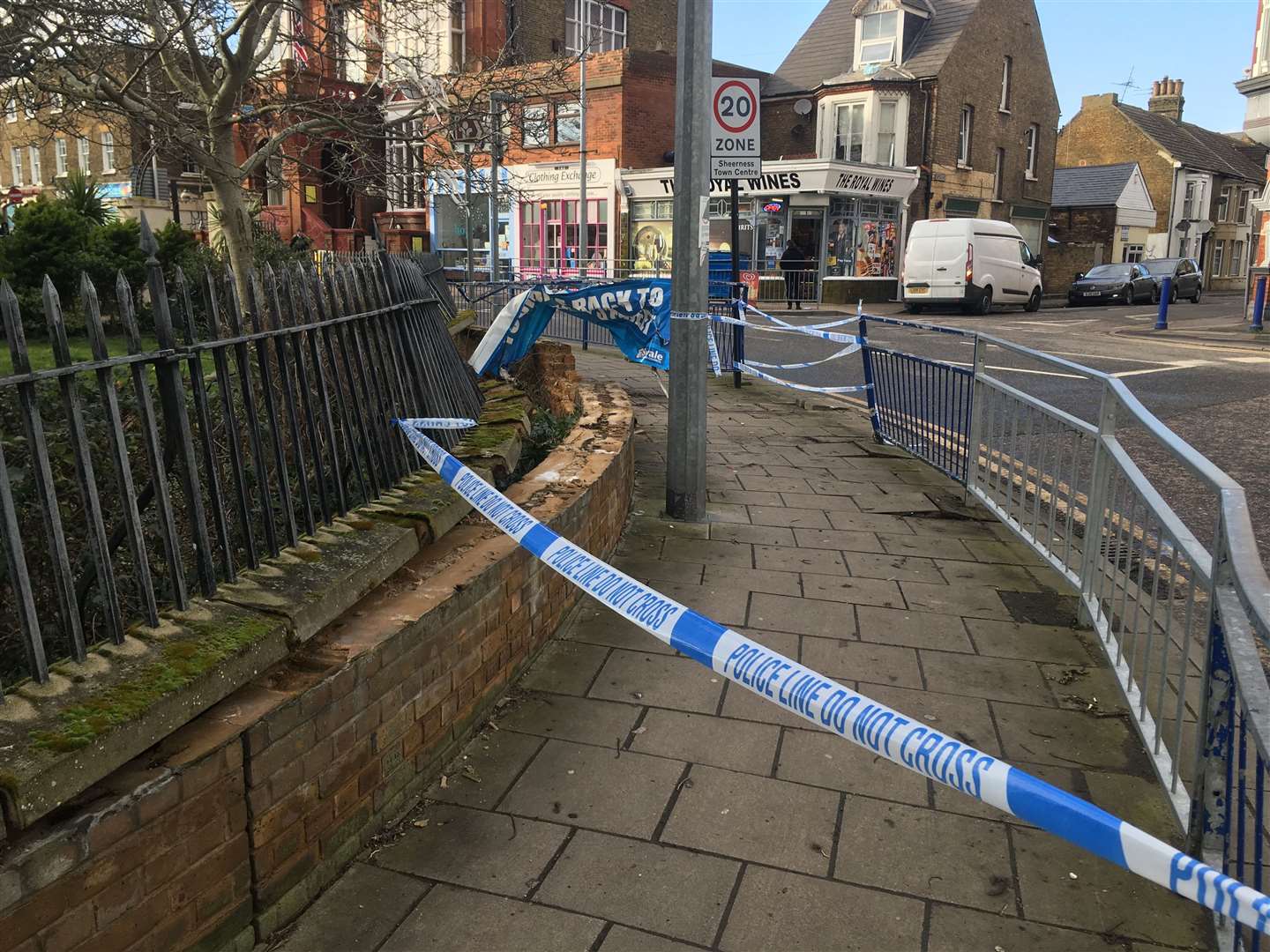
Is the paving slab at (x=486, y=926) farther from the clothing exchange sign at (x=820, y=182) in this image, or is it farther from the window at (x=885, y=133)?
the window at (x=885, y=133)

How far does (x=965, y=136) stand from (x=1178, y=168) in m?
20.1

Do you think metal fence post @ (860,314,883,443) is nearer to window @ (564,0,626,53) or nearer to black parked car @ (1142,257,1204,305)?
black parked car @ (1142,257,1204,305)

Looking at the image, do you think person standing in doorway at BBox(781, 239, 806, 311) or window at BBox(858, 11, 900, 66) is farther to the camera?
window at BBox(858, 11, 900, 66)

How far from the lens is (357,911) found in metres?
2.45

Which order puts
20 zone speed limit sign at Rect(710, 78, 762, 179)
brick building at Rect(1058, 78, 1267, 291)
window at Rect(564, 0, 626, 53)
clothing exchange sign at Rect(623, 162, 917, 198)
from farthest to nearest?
1. brick building at Rect(1058, 78, 1267, 291)
2. window at Rect(564, 0, 626, 53)
3. clothing exchange sign at Rect(623, 162, 917, 198)
4. 20 zone speed limit sign at Rect(710, 78, 762, 179)

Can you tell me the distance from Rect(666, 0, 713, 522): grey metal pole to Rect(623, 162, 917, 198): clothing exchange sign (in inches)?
900

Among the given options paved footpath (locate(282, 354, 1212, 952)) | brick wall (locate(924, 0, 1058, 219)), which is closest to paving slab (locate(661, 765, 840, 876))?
paved footpath (locate(282, 354, 1212, 952))

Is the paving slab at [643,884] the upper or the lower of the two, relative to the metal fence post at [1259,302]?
lower

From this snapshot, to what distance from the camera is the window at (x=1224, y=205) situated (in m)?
Answer: 51.4

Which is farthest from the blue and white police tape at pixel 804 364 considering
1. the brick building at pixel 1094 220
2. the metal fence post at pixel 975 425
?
the brick building at pixel 1094 220

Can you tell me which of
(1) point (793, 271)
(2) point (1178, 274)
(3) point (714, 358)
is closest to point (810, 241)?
(1) point (793, 271)

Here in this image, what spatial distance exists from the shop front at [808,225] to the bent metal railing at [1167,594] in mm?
22994

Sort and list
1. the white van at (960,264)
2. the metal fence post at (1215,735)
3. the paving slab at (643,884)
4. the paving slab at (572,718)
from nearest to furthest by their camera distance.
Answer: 1. the metal fence post at (1215,735)
2. the paving slab at (643,884)
3. the paving slab at (572,718)
4. the white van at (960,264)

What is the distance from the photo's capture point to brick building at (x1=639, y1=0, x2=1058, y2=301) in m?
29.9
